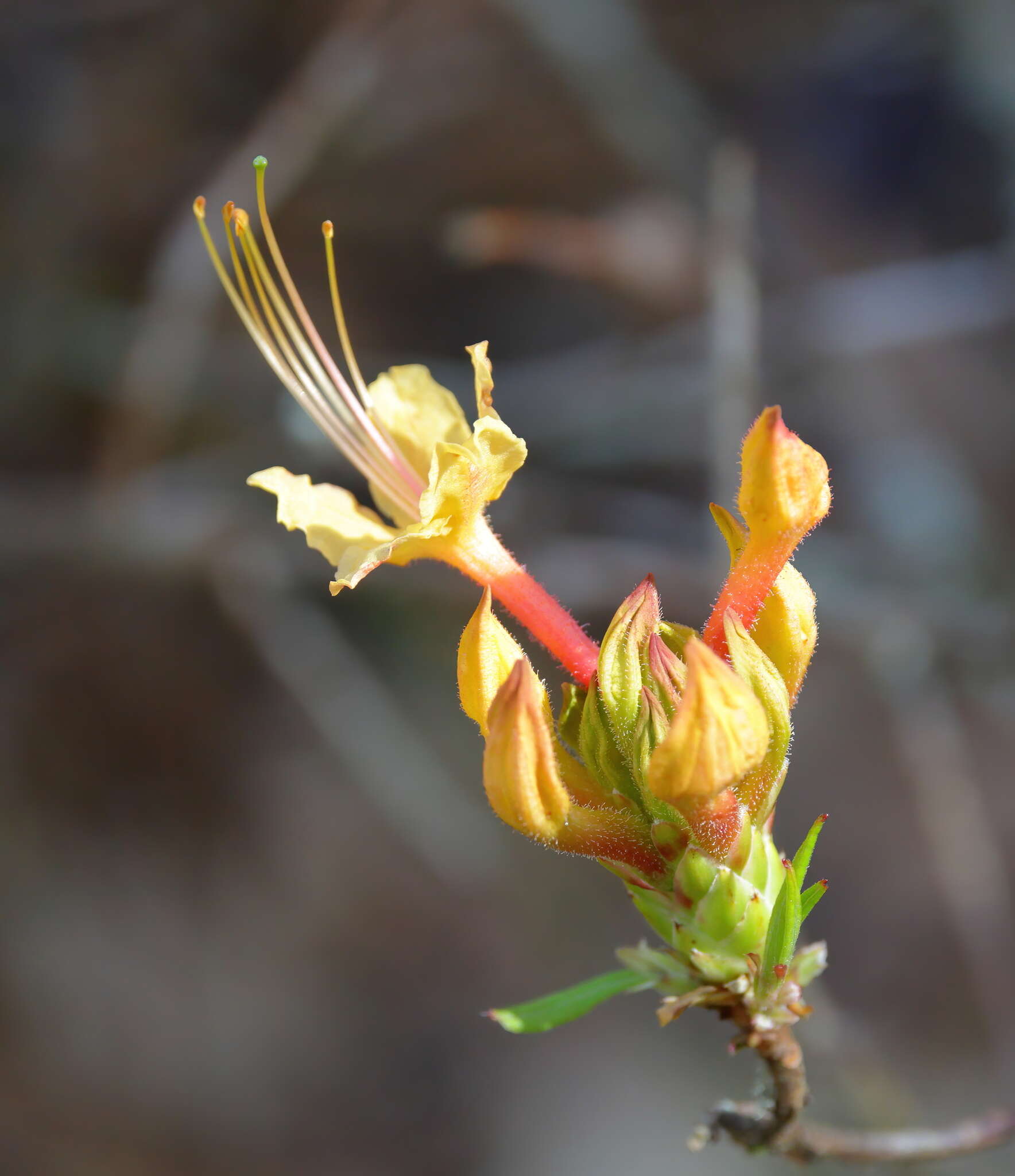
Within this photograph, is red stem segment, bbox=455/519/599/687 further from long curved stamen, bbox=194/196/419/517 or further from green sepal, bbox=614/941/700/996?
green sepal, bbox=614/941/700/996

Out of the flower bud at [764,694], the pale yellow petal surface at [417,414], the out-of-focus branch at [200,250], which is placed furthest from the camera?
the out-of-focus branch at [200,250]

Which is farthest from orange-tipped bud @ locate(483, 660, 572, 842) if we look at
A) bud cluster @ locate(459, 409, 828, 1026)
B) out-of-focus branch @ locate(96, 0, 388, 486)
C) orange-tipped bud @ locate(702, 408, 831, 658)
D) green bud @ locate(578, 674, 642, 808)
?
out-of-focus branch @ locate(96, 0, 388, 486)

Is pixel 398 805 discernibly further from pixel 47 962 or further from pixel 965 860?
pixel 965 860

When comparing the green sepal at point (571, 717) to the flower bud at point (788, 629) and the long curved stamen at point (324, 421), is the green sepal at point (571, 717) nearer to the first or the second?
the flower bud at point (788, 629)

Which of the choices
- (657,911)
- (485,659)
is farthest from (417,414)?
(657,911)

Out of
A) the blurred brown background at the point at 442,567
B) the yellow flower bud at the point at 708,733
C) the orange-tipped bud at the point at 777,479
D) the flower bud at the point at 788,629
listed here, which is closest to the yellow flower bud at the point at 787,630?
the flower bud at the point at 788,629

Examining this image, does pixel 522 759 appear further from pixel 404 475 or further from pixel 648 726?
pixel 404 475
